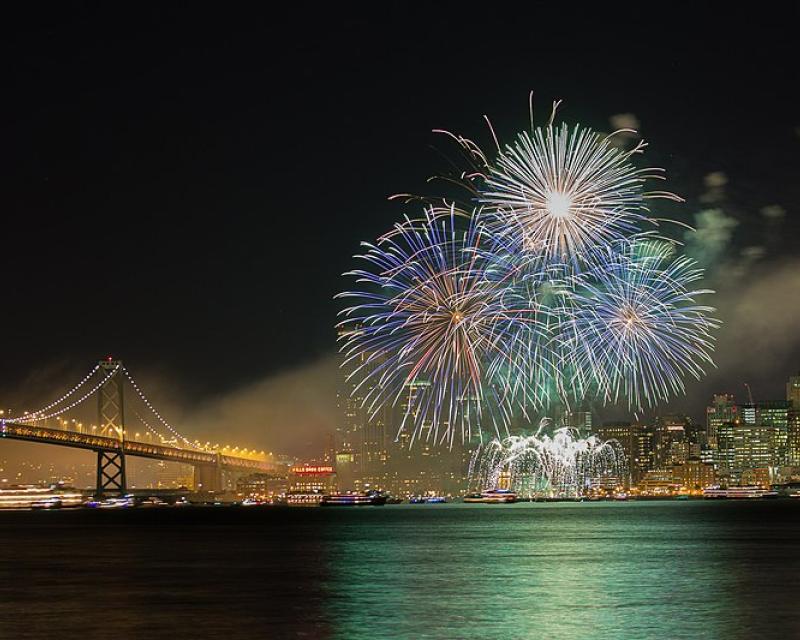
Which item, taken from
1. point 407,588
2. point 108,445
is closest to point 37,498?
point 108,445

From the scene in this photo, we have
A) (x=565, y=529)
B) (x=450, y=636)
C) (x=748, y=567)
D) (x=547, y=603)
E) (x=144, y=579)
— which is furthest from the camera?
(x=565, y=529)

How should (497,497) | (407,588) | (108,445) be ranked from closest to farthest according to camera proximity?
(407,588) < (108,445) < (497,497)

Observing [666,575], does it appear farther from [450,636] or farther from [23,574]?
[23,574]

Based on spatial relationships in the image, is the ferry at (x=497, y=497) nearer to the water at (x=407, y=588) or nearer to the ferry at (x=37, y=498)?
the ferry at (x=37, y=498)

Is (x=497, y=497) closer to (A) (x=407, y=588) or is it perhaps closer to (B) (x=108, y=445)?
(B) (x=108, y=445)

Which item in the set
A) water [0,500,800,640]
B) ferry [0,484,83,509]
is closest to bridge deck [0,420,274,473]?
ferry [0,484,83,509]

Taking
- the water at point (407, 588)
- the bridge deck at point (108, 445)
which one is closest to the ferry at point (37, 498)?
the bridge deck at point (108, 445)

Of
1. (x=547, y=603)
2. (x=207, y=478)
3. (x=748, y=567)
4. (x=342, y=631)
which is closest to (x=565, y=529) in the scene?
(x=748, y=567)

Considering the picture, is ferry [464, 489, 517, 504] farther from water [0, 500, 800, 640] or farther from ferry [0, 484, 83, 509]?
water [0, 500, 800, 640]
